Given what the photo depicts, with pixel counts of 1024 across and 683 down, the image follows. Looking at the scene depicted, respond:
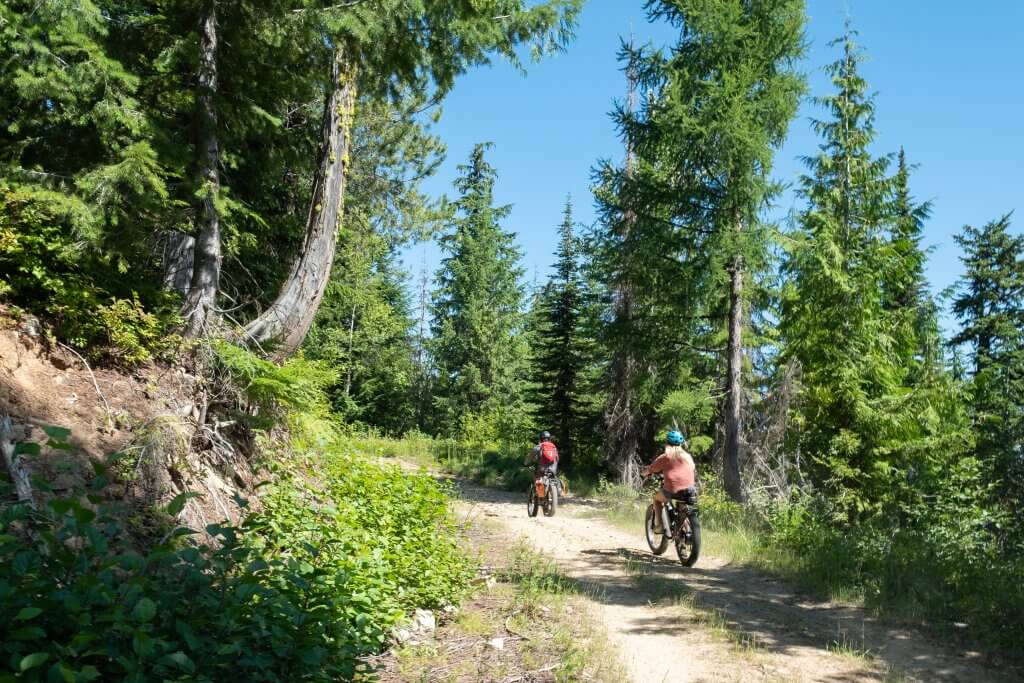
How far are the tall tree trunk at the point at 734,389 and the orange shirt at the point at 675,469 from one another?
4.65 metres

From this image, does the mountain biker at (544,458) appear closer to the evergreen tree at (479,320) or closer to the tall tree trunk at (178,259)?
the tall tree trunk at (178,259)

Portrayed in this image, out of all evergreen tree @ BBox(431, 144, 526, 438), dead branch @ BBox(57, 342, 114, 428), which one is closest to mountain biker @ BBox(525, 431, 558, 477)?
dead branch @ BBox(57, 342, 114, 428)

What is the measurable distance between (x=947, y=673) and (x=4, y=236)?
30.4 ft

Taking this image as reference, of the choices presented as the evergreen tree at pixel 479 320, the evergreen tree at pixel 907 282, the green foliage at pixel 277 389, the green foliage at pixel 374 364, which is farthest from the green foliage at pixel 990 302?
the green foliage at pixel 374 364

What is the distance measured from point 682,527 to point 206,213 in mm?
7489

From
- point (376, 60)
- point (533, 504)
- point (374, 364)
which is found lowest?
point (533, 504)

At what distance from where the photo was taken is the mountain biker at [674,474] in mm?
9844

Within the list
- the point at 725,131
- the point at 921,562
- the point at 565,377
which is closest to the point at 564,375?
the point at 565,377

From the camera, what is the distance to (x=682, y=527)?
9.83 metres

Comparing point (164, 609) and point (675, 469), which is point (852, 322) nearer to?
point (675, 469)

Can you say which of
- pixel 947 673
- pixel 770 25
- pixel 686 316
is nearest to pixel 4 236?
pixel 947 673

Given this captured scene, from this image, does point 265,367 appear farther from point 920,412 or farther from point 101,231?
point 920,412

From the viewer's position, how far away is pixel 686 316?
15.3 meters

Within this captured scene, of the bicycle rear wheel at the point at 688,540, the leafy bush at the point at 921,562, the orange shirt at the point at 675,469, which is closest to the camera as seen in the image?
the leafy bush at the point at 921,562
